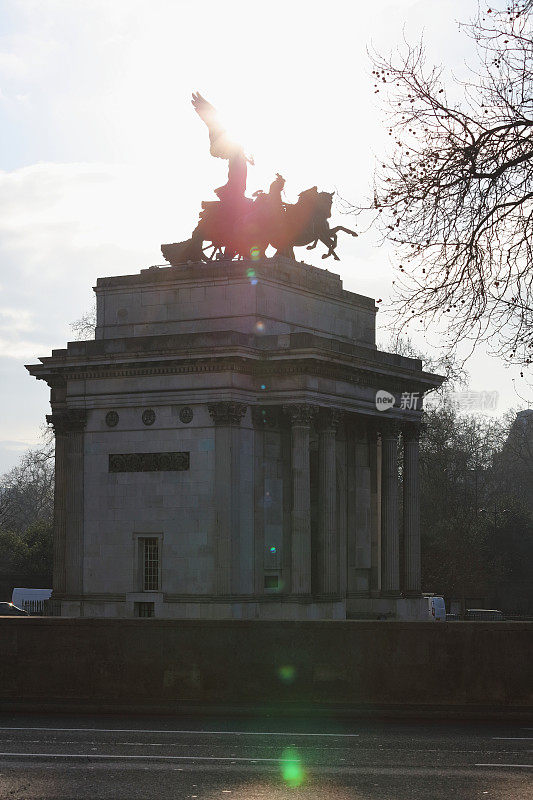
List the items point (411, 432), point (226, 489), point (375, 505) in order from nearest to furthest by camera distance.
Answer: point (226, 489)
point (375, 505)
point (411, 432)

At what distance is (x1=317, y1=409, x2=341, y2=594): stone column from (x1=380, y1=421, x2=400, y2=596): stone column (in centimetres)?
517

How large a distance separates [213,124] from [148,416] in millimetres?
13188

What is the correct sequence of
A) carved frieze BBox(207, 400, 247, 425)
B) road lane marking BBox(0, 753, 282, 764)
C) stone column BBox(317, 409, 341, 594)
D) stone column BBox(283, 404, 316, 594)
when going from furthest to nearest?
stone column BBox(317, 409, 341, 594)
stone column BBox(283, 404, 316, 594)
carved frieze BBox(207, 400, 247, 425)
road lane marking BBox(0, 753, 282, 764)

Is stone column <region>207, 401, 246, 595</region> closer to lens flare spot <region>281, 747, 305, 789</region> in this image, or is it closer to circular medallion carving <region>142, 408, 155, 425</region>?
circular medallion carving <region>142, 408, 155, 425</region>

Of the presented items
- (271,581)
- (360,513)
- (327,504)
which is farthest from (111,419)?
(360,513)

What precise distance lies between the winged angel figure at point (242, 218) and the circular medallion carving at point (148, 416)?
6770 mm

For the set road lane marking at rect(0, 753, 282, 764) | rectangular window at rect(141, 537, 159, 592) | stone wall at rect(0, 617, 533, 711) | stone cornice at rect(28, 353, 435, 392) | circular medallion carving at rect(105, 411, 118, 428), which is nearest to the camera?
road lane marking at rect(0, 753, 282, 764)

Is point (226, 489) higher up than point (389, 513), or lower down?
higher up

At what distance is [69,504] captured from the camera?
57781 mm

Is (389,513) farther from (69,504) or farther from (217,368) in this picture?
(69,504)

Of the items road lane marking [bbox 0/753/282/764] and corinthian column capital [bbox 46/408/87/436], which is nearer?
road lane marking [bbox 0/753/282/764]

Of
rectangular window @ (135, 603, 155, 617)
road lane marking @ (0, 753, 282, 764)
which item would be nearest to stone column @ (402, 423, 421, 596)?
rectangular window @ (135, 603, 155, 617)

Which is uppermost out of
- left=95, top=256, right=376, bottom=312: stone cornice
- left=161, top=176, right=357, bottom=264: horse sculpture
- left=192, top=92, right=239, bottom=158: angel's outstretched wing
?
left=192, top=92, right=239, bottom=158: angel's outstretched wing

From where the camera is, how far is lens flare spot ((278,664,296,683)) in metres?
31.5
